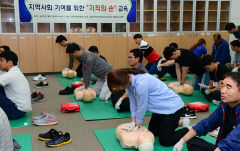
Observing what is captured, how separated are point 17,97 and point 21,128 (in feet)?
1.42

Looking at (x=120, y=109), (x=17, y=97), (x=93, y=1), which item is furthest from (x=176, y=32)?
(x=17, y=97)

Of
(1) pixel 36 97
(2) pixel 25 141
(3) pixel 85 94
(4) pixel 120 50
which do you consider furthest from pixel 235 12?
(2) pixel 25 141

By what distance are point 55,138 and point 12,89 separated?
1.02 meters

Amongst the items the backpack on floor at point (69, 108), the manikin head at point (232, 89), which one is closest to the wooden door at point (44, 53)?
the backpack on floor at point (69, 108)

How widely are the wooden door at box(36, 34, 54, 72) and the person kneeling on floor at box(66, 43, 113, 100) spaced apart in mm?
2758

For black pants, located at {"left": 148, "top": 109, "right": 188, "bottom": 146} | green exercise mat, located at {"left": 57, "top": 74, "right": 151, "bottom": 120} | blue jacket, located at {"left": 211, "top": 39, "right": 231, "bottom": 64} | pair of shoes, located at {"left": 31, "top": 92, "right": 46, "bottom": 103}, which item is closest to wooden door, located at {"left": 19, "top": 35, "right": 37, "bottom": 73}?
pair of shoes, located at {"left": 31, "top": 92, "right": 46, "bottom": 103}

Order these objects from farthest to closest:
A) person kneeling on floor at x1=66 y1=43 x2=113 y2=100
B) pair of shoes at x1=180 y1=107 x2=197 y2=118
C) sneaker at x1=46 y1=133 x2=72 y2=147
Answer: person kneeling on floor at x1=66 y1=43 x2=113 y2=100
pair of shoes at x1=180 y1=107 x2=197 y2=118
sneaker at x1=46 y1=133 x2=72 y2=147

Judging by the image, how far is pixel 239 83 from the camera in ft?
5.45

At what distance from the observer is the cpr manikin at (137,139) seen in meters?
2.53

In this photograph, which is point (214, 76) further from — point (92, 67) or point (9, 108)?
point (9, 108)

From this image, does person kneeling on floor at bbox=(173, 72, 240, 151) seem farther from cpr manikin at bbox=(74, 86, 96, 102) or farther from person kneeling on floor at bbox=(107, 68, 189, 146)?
cpr manikin at bbox=(74, 86, 96, 102)

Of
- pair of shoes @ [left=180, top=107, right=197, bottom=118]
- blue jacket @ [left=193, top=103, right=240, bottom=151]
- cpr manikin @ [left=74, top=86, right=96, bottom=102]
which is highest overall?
blue jacket @ [left=193, top=103, right=240, bottom=151]

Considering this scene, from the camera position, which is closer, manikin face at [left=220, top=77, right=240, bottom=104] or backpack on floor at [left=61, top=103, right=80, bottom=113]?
manikin face at [left=220, top=77, right=240, bottom=104]

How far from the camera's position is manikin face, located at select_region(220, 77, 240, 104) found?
1661 mm
